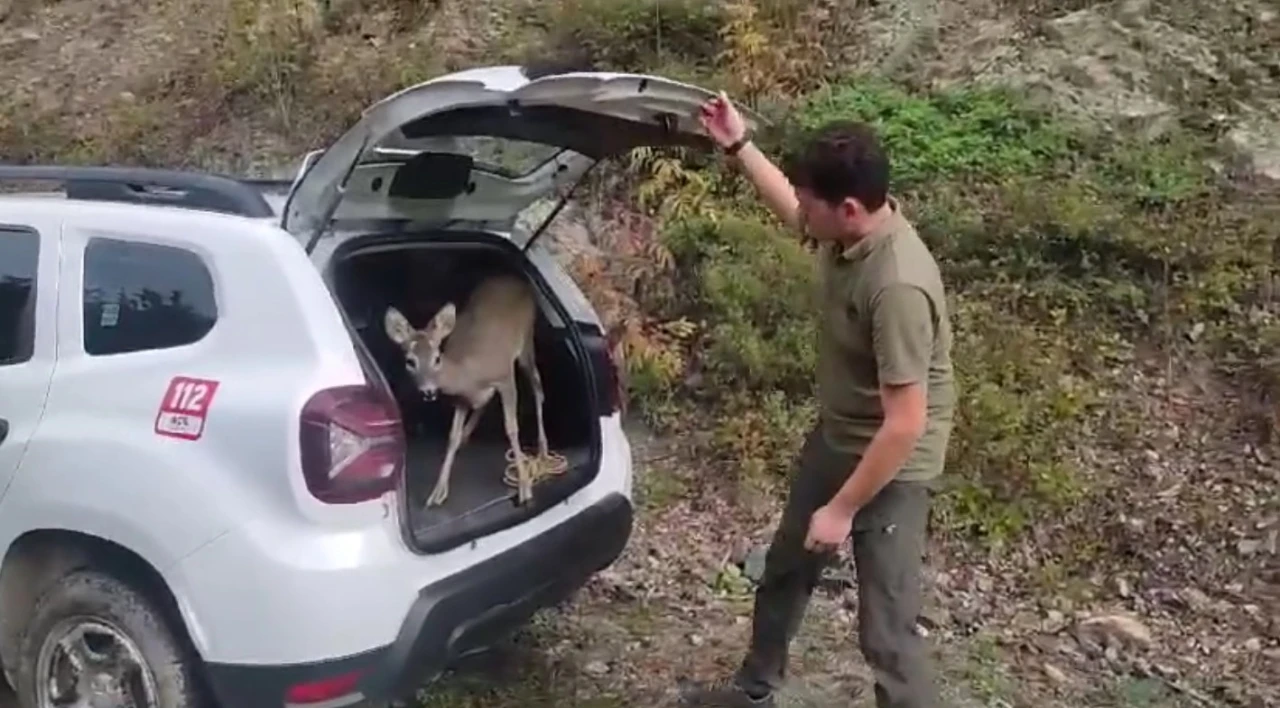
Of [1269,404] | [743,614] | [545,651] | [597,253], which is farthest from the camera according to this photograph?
[597,253]

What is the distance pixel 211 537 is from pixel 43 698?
0.91 metres

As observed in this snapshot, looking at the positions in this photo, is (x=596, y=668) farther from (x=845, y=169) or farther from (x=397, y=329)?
(x=845, y=169)

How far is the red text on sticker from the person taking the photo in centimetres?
350

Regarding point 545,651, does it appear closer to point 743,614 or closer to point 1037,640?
point 743,614

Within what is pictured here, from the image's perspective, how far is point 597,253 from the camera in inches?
291

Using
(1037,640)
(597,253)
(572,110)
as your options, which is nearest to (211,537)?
(572,110)

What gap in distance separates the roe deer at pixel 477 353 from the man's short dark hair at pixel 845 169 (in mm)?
1379

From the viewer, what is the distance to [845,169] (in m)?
3.44

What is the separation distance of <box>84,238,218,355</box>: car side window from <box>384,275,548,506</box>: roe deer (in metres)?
0.79

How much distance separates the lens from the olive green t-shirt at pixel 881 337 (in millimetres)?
3355

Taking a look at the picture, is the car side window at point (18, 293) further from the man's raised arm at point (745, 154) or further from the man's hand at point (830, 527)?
the man's hand at point (830, 527)

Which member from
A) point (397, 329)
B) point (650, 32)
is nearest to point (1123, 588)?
point (397, 329)

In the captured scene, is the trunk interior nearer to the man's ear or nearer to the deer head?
the deer head

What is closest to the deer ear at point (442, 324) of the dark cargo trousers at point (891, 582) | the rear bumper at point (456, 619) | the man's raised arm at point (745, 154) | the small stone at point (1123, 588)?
the rear bumper at point (456, 619)
